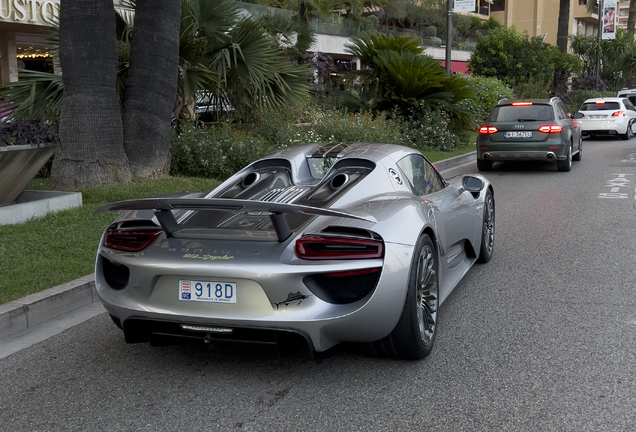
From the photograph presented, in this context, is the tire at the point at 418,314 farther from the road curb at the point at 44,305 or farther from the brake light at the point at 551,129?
Result: the brake light at the point at 551,129

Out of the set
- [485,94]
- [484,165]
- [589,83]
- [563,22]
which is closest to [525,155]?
[484,165]

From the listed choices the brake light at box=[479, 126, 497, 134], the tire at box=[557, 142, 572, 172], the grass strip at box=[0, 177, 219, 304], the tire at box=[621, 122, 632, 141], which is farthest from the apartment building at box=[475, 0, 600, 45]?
the grass strip at box=[0, 177, 219, 304]

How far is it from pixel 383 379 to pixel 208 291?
3.67ft

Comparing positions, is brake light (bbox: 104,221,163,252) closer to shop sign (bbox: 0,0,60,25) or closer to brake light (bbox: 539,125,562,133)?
brake light (bbox: 539,125,562,133)

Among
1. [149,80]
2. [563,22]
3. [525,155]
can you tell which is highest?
[563,22]

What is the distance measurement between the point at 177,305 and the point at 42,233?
14.2ft

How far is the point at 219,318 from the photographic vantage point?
370 cm

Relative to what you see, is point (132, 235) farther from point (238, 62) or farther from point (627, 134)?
point (627, 134)

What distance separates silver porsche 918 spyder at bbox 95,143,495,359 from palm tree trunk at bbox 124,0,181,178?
6795mm

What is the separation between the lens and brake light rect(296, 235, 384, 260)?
3.74m

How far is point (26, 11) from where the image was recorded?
20688 millimetres

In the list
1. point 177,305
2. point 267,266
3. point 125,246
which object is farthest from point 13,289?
point 267,266

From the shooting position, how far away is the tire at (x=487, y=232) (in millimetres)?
6634

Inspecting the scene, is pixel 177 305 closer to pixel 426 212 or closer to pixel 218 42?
pixel 426 212
